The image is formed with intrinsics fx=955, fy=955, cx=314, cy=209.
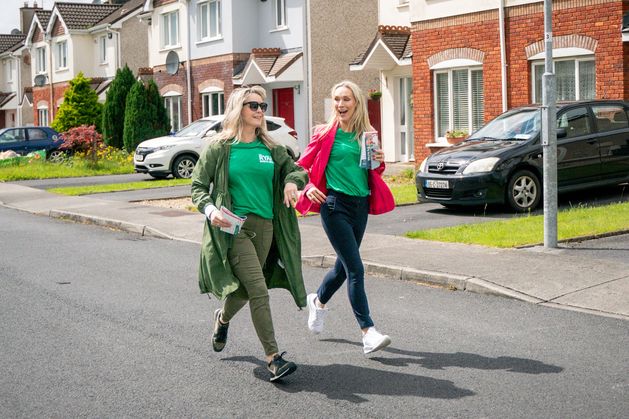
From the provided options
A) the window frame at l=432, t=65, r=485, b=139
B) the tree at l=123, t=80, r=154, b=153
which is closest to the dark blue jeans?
the window frame at l=432, t=65, r=485, b=139

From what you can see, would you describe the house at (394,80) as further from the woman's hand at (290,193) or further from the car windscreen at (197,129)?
the woman's hand at (290,193)

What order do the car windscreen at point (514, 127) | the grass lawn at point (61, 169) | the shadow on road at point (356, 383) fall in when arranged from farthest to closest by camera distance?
the grass lawn at point (61, 169) → the car windscreen at point (514, 127) → the shadow on road at point (356, 383)

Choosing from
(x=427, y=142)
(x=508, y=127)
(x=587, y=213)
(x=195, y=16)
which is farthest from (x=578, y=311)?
(x=195, y=16)

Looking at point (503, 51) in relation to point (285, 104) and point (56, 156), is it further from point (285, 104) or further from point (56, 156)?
point (56, 156)

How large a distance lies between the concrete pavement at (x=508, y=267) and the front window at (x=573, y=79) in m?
6.65

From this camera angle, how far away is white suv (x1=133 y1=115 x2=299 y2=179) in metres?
25.0

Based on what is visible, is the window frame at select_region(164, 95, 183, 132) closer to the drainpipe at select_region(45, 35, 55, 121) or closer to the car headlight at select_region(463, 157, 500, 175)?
the drainpipe at select_region(45, 35, 55, 121)

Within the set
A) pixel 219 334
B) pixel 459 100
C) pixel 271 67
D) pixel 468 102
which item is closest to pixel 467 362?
pixel 219 334

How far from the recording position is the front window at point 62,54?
50688mm

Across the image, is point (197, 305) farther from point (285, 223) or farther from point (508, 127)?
point (508, 127)

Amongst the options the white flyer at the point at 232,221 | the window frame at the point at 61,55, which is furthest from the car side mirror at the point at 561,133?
the window frame at the point at 61,55

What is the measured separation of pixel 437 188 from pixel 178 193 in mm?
7956

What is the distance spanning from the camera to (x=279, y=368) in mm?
6094

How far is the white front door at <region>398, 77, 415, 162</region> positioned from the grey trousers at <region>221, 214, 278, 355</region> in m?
20.1
